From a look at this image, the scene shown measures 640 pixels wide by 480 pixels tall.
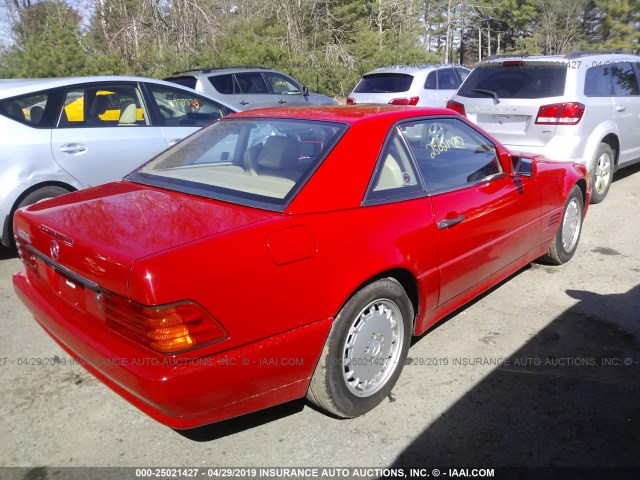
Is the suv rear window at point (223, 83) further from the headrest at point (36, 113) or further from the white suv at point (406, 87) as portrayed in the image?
A: the headrest at point (36, 113)

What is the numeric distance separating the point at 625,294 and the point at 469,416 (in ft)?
7.25

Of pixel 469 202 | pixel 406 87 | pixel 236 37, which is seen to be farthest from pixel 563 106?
pixel 236 37

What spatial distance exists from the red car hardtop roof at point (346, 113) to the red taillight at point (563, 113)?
9.70ft

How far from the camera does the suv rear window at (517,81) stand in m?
6.21

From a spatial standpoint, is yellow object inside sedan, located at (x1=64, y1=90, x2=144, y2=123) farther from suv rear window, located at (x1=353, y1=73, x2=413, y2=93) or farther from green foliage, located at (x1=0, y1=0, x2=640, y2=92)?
green foliage, located at (x1=0, y1=0, x2=640, y2=92)

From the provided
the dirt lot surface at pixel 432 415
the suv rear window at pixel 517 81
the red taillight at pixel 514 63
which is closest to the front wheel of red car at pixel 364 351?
the dirt lot surface at pixel 432 415

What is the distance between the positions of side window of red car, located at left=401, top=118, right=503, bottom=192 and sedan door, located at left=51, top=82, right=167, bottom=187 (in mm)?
3167

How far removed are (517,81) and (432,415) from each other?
16.1 ft

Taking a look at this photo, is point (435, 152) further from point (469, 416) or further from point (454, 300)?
point (469, 416)

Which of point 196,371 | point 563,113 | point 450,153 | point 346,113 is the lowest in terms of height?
point 196,371

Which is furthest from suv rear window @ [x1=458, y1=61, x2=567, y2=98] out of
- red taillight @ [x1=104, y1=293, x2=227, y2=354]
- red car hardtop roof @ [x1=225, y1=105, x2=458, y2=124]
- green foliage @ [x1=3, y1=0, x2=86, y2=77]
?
green foliage @ [x1=3, y1=0, x2=86, y2=77]

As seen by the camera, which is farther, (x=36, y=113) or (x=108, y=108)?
(x=108, y=108)

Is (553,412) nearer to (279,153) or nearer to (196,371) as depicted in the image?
(196,371)

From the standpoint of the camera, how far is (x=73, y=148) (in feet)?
16.5
